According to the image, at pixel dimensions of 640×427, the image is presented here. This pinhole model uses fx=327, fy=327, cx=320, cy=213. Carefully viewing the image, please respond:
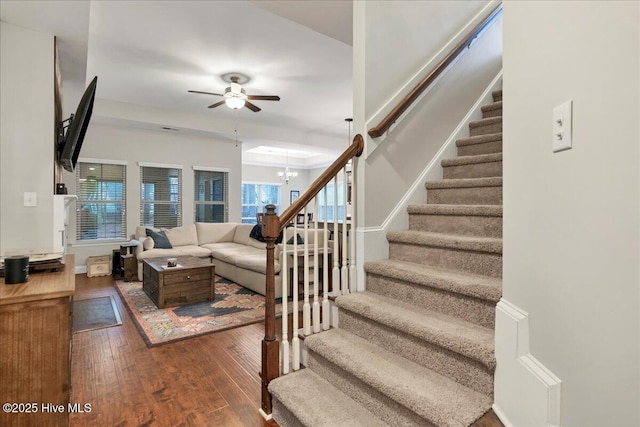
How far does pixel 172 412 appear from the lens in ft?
6.28

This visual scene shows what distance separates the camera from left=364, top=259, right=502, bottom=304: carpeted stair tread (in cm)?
154

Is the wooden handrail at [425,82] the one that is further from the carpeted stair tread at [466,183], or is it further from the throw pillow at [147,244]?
the throw pillow at [147,244]

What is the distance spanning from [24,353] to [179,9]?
2895 millimetres

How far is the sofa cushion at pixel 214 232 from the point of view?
669 cm

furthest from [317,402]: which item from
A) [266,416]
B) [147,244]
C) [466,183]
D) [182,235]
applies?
[182,235]

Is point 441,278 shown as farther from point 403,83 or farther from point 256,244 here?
point 256,244

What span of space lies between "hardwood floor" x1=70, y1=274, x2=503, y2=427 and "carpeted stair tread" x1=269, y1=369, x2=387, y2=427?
9.5 inches

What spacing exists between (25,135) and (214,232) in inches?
172

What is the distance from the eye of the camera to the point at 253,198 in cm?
1161

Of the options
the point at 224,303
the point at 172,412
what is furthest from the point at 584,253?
the point at 224,303

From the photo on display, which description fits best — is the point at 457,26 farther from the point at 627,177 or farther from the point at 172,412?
the point at 172,412

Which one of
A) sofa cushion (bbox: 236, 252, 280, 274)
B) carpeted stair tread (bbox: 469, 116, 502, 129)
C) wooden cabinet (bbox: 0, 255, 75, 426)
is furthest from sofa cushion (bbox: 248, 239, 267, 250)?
wooden cabinet (bbox: 0, 255, 75, 426)

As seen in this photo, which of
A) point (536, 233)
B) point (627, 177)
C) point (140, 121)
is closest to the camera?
point (627, 177)

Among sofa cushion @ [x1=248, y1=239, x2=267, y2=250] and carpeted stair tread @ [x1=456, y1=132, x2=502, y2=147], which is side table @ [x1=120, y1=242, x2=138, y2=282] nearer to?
sofa cushion @ [x1=248, y1=239, x2=267, y2=250]
